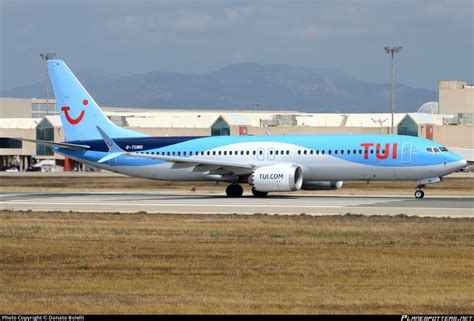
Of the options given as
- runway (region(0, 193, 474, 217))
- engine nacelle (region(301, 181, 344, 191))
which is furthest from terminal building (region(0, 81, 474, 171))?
runway (region(0, 193, 474, 217))

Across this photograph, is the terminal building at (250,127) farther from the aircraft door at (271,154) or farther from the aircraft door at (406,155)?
the aircraft door at (406,155)

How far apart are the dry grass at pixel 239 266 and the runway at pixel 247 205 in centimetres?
537

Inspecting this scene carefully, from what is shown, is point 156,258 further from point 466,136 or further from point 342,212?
point 466,136

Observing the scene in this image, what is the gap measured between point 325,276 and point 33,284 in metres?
6.44

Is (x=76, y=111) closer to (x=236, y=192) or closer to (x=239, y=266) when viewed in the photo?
(x=236, y=192)

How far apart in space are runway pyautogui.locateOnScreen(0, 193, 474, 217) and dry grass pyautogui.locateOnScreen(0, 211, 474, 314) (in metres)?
5.37

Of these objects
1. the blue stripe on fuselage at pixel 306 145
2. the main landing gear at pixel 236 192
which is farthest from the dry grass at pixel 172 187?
the main landing gear at pixel 236 192

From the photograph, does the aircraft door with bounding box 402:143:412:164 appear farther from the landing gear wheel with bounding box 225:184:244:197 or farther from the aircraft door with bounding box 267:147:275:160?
the landing gear wheel with bounding box 225:184:244:197

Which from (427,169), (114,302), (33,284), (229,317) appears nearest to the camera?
(229,317)

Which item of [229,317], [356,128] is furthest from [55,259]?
[356,128]

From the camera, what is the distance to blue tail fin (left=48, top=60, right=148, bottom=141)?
59.8 metres

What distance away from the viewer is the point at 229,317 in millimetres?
16469

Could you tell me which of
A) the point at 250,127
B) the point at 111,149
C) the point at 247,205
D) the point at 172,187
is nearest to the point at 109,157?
the point at 111,149

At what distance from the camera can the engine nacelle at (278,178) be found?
171 feet
